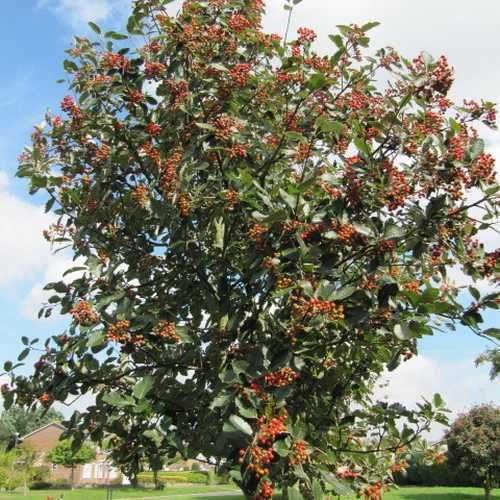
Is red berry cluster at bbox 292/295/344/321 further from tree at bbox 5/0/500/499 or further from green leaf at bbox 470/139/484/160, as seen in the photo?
green leaf at bbox 470/139/484/160

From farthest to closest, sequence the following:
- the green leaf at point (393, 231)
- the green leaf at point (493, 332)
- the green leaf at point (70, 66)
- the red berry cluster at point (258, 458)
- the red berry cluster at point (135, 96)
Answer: the green leaf at point (70, 66)
the red berry cluster at point (135, 96)
the green leaf at point (493, 332)
the green leaf at point (393, 231)
the red berry cluster at point (258, 458)

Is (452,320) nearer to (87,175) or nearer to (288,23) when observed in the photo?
(288,23)

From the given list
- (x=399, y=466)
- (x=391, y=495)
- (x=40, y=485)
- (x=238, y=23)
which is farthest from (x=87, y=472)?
(x=238, y=23)

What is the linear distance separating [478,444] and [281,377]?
26.3 meters

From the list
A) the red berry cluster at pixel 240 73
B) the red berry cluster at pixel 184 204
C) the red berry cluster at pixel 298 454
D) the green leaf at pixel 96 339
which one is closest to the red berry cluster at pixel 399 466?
the red berry cluster at pixel 298 454

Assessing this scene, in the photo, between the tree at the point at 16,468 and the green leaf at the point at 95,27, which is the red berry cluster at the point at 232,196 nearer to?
the green leaf at the point at 95,27

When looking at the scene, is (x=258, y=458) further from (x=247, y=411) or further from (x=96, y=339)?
(x=96, y=339)

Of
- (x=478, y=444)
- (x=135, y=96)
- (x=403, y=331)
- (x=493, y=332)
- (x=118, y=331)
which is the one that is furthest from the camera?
(x=478, y=444)

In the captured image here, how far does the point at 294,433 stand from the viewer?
2.70 m

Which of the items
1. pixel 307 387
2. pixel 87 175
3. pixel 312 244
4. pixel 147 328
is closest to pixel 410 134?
pixel 312 244

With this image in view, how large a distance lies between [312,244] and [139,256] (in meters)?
1.58

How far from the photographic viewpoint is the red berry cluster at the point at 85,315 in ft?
10.9

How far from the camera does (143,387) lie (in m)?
3.22

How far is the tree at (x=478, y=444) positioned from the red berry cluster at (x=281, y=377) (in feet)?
84.4
